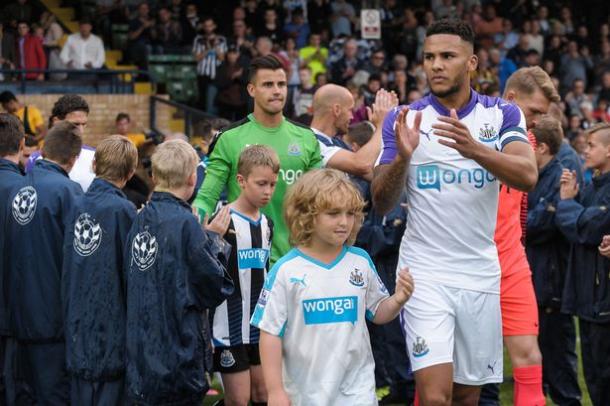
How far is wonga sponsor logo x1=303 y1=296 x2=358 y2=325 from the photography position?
5.53 meters

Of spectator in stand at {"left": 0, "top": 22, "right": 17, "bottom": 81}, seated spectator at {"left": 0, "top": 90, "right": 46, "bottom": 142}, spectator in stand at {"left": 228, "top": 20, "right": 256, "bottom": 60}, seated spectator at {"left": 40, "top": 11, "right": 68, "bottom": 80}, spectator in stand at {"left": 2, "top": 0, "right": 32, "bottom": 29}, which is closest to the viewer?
seated spectator at {"left": 0, "top": 90, "right": 46, "bottom": 142}

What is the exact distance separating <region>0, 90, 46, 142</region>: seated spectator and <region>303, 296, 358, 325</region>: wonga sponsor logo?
31.3 feet

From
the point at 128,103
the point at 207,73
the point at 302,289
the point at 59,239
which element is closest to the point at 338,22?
the point at 207,73

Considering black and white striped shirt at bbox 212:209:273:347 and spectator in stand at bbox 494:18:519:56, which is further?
spectator in stand at bbox 494:18:519:56

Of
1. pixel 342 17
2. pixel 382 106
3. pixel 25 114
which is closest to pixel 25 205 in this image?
pixel 382 106

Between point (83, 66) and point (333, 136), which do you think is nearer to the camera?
point (333, 136)

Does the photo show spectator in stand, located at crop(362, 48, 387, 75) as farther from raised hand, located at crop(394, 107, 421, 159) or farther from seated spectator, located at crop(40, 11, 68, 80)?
raised hand, located at crop(394, 107, 421, 159)

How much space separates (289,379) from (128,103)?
14.1 m

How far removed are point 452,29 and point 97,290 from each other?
261 cm

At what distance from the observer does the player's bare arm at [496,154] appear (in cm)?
557

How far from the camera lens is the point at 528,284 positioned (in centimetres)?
706

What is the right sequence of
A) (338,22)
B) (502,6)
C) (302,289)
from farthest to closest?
(502,6)
(338,22)
(302,289)

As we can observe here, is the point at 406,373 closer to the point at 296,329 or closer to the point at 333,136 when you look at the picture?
the point at 333,136

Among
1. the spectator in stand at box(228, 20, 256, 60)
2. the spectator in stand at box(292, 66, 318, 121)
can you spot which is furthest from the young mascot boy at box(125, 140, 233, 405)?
the spectator in stand at box(228, 20, 256, 60)
